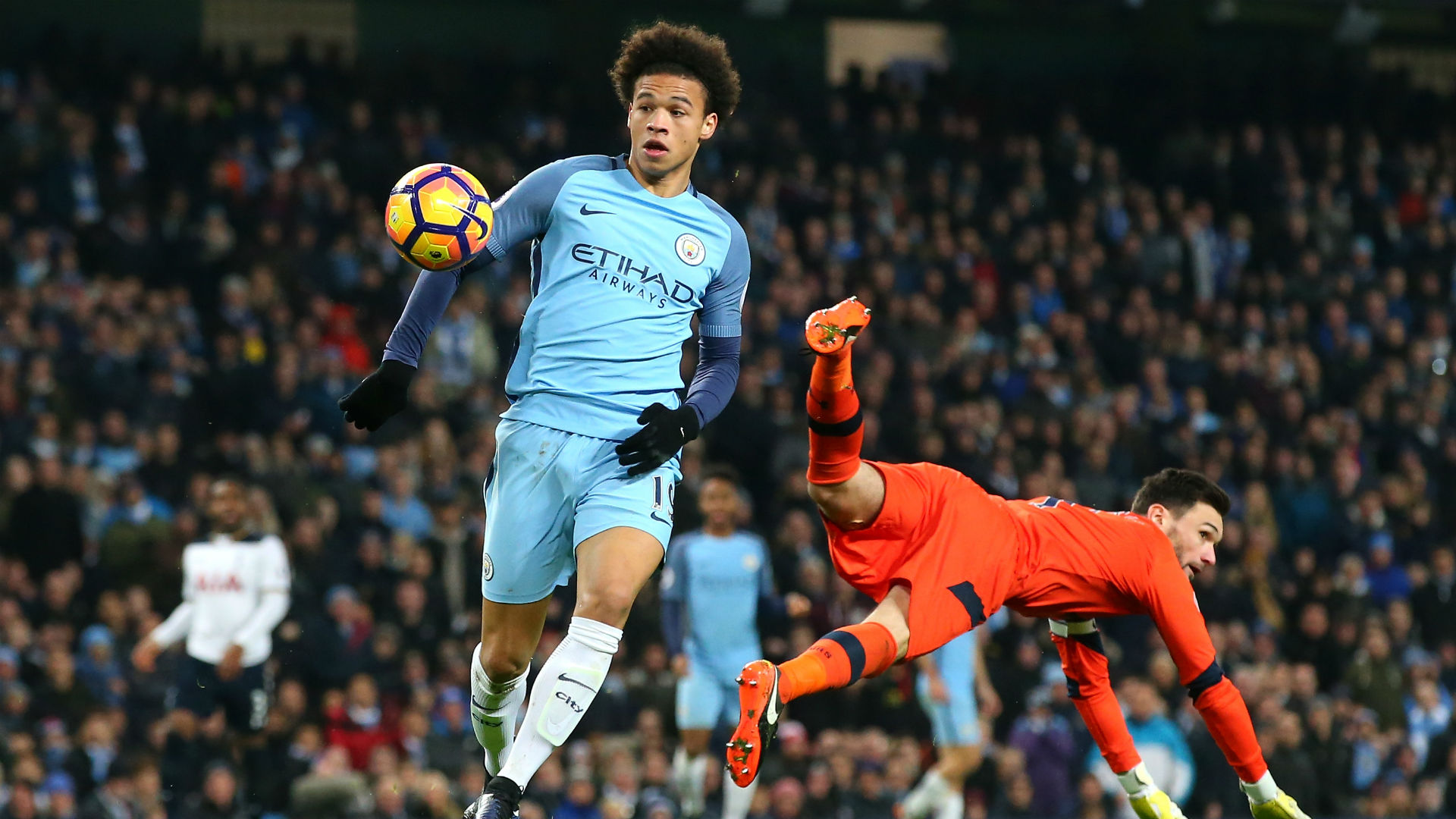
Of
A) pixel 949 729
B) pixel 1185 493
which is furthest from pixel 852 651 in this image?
pixel 949 729

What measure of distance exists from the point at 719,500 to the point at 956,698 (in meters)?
1.91

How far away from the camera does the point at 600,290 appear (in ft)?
18.9

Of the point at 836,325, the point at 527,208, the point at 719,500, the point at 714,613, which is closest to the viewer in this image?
the point at 527,208

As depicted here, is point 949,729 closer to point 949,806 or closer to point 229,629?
point 949,806

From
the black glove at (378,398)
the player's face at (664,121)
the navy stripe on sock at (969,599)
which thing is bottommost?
the navy stripe on sock at (969,599)

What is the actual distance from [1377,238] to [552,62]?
942 cm

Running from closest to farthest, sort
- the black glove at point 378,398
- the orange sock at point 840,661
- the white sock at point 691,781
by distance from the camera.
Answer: the black glove at point 378,398 < the orange sock at point 840,661 < the white sock at point 691,781

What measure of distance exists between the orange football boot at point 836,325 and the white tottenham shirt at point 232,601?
18.8 ft

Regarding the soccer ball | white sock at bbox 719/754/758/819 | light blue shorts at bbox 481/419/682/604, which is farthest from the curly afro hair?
white sock at bbox 719/754/758/819

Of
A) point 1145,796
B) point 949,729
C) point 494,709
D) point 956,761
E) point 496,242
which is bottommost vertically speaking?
point 956,761

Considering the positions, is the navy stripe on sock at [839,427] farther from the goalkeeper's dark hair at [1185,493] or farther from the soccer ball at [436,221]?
the goalkeeper's dark hair at [1185,493]

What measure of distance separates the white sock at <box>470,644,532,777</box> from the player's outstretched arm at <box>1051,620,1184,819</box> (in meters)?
2.16

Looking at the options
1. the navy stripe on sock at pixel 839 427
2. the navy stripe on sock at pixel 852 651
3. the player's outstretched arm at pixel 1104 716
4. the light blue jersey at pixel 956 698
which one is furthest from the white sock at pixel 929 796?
the navy stripe on sock at pixel 839 427

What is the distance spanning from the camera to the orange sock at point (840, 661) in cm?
577
